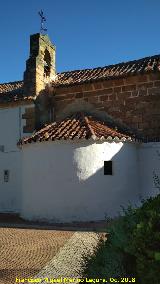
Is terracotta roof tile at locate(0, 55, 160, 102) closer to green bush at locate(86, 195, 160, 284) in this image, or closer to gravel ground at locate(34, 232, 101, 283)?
gravel ground at locate(34, 232, 101, 283)

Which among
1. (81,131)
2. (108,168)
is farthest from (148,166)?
(81,131)

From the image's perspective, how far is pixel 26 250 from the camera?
805 centimetres

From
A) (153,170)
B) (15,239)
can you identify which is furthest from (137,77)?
(15,239)

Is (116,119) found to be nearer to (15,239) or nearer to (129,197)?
(129,197)

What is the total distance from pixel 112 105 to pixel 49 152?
4533 millimetres

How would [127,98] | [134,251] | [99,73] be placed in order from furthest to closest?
[99,73] < [127,98] < [134,251]

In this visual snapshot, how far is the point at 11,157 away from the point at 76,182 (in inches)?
188

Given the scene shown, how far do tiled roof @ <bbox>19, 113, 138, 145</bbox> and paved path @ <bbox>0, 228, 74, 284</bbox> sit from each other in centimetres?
399

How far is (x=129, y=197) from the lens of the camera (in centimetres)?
1304

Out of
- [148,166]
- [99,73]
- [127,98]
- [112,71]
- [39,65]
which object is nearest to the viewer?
[148,166]

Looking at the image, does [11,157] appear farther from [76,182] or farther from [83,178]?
[83,178]

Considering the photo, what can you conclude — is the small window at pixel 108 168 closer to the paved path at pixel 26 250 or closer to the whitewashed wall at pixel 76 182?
the whitewashed wall at pixel 76 182

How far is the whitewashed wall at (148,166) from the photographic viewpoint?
13.5 m

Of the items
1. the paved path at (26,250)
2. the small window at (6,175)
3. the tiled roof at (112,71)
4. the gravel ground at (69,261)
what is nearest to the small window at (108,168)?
the paved path at (26,250)
